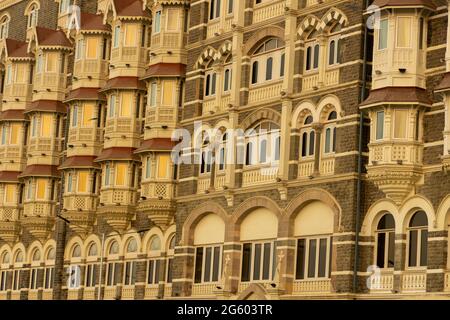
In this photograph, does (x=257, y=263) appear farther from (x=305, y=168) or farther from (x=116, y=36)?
(x=116, y=36)

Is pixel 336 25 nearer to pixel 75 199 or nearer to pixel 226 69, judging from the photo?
pixel 226 69

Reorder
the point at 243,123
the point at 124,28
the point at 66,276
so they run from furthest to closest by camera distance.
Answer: the point at 66,276 < the point at 124,28 < the point at 243,123

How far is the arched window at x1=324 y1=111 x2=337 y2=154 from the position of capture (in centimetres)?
4203

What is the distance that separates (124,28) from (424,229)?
2159cm

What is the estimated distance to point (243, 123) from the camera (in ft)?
151

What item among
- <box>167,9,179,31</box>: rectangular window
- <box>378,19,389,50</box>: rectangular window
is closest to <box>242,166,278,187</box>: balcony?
<box>378,19,389,50</box>: rectangular window

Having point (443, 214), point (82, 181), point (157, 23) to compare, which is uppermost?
point (157, 23)

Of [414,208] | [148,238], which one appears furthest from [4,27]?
[414,208]

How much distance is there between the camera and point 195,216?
1881 inches

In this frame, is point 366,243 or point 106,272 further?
point 106,272

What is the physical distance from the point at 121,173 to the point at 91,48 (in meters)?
7.25
